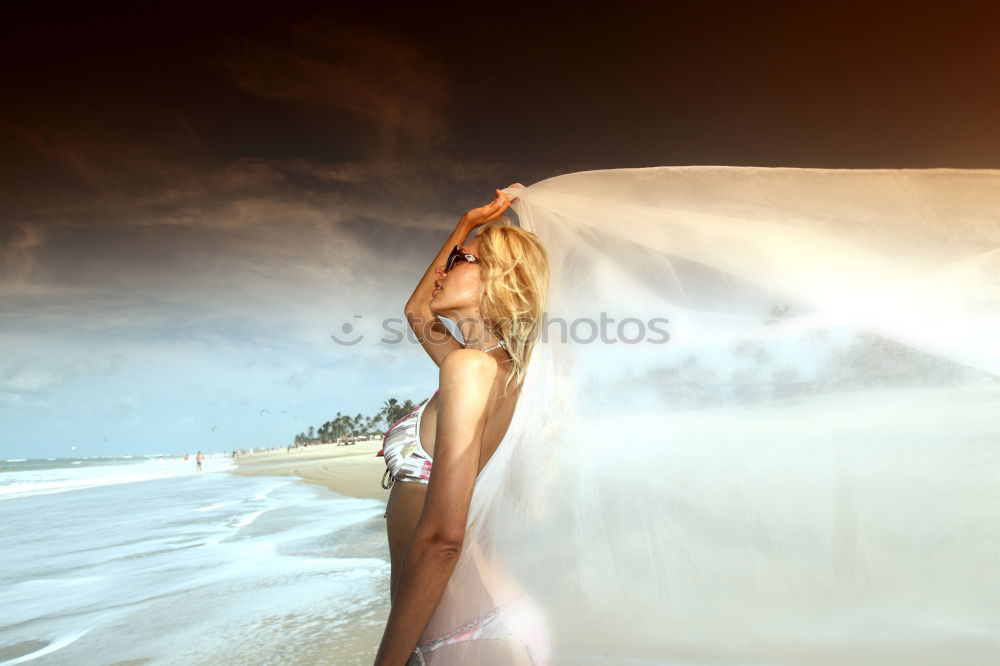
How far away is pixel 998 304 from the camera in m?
1.67

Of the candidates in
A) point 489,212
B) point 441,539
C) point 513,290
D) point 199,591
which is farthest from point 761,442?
point 199,591

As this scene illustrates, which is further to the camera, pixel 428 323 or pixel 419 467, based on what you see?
pixel 428 323

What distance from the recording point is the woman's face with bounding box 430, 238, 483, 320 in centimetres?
171

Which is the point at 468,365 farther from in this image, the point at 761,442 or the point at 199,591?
the point at 199,591

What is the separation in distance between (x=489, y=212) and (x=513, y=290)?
783 millimetres

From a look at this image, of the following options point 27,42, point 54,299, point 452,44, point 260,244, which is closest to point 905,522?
point 452,44

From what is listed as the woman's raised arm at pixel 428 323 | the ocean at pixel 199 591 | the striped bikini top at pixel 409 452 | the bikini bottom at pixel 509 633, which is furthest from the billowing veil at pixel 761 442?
the ocean at pixel 199 591

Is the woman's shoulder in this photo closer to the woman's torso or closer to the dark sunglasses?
the woman's torso

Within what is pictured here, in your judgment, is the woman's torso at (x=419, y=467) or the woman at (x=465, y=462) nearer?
the woman at (x=465, y=462)

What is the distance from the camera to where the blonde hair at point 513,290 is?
5.16 feet

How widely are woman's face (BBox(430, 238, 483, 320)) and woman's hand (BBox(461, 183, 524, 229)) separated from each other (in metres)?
0.53

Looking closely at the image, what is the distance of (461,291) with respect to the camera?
173 centimetres

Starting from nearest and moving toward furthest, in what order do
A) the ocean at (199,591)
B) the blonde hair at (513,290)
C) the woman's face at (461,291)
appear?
the blonde hair at (513,290)
the woman's face at (461,291)
the ocean at (199,591)

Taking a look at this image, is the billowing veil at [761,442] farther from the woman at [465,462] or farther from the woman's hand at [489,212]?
the woman's hand at [489,212]
